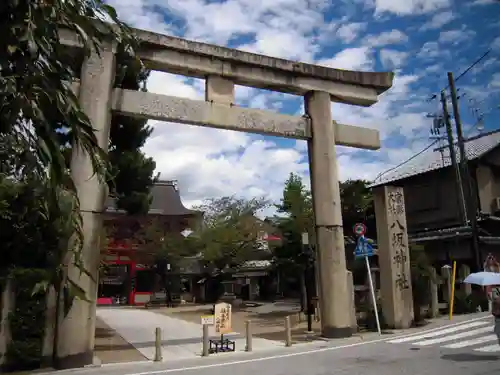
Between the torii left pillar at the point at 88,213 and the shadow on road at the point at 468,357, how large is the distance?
741 cm

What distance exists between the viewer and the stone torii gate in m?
9.48

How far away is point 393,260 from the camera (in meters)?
13.8

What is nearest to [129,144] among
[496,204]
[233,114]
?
[233,114]

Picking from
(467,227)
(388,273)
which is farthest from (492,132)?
(388,273)

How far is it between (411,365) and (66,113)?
7809mm

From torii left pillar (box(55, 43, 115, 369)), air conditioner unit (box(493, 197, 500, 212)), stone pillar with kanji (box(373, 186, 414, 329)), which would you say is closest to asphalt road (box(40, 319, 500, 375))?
torii left pillar (box(55, 43, 115, 369))

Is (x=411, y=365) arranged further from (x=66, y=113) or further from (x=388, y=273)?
(x=66, y=113)

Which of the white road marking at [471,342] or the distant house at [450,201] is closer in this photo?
the white road marking at [471,342]

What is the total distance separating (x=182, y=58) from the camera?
37.7ft

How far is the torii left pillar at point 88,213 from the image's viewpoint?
8.79m

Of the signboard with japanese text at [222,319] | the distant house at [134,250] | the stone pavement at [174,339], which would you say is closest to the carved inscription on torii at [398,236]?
the stone pavement at [174,339]

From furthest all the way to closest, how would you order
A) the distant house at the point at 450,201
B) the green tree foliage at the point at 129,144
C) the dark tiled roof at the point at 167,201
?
the dark tiled roof at the point at 167,201 → the distant house at the point at 450,201 → the green tree foliage at the point at 129,144

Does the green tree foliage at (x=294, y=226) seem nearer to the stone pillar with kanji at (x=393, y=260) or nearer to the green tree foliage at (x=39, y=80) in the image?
the stone pillar with kanji at (x=393, y=260)

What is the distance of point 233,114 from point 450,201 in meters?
18.6
